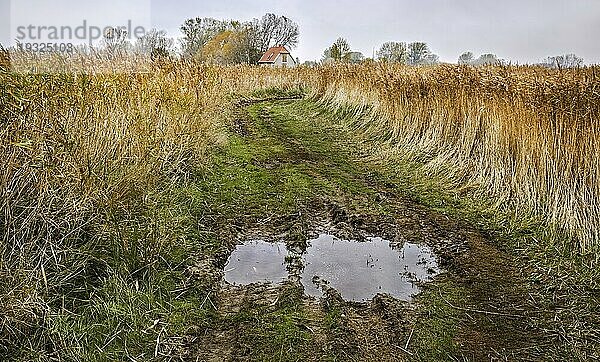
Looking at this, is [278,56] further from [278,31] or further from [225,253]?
[225,253]

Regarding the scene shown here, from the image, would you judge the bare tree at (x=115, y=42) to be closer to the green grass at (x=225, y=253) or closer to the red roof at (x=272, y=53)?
the green grass at (x=225, y=253)

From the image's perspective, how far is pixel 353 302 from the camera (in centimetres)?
318

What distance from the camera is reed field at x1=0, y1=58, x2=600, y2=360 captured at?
280 centimetres

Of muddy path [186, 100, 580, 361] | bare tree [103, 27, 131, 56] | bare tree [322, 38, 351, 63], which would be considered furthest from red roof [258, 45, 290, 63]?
muddy path [186, 100, 580, 361]

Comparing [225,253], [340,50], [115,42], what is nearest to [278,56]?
[340,50]

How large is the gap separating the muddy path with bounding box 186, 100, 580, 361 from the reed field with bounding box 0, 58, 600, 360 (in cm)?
49

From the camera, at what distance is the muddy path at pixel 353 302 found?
106 inches

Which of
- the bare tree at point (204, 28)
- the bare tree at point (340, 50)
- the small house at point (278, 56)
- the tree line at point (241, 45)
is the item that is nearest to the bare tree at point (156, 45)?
the tree line at point (241, 45)

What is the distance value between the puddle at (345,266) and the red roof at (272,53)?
43634 millimetres

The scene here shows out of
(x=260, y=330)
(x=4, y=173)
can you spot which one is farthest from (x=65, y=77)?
(x=260, y=330)

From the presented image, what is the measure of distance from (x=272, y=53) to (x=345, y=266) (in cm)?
4678

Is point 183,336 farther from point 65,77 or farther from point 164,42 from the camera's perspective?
point 164,42

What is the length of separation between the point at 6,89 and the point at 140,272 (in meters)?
1.44

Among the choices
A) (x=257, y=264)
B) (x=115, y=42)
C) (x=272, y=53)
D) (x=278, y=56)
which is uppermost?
(x=272, y=53)
